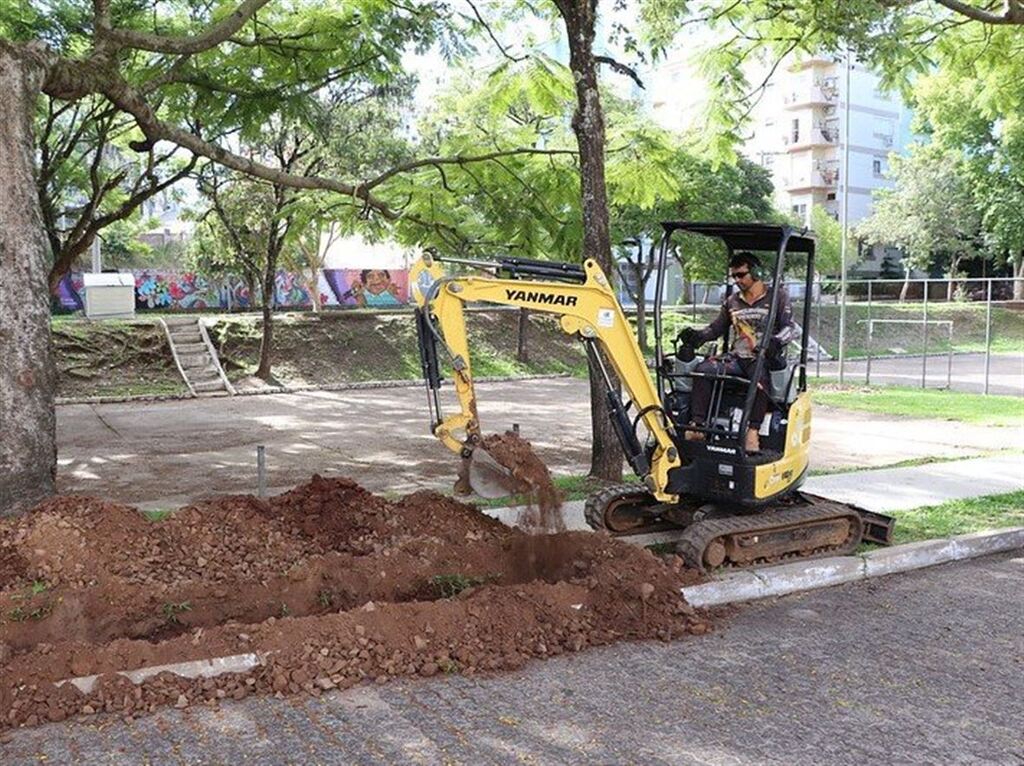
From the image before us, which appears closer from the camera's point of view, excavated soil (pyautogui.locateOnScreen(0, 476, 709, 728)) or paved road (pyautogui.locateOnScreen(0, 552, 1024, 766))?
paved road (pyautogui.locateOnScreen(0, 552, 1024, 766))

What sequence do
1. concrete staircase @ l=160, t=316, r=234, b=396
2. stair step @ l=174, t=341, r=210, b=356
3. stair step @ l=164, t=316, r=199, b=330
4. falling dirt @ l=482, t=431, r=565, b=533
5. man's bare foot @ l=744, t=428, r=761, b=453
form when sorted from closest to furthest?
falling dirt @ l=482, t=431, r=565, b=533 < man's bare foot @ l=744, t=428, r=761, b=453 < concrete staircase @ l=160, t=316, r=234, b=396 < stair step @ l=174, t=341, r=210, b=356 < stair step @ l=164, t=316, r=199, b=330

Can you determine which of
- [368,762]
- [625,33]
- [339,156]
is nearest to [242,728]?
[368,762]

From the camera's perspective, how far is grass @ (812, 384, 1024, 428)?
17891 mm

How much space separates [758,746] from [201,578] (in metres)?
3.78

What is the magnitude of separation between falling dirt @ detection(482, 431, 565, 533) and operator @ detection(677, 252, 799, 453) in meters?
1.25

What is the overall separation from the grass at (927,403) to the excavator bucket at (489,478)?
12.7 m

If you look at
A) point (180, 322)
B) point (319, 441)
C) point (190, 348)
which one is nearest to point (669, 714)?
point (319, 441)

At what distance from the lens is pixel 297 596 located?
6.35 m

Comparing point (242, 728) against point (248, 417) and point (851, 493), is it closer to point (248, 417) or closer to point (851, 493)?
point (851, 493)

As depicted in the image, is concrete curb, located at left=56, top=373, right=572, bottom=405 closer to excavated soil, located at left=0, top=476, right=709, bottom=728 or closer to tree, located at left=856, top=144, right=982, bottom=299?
excavated soil, located at left=0, top=476, right=709, bottom=728

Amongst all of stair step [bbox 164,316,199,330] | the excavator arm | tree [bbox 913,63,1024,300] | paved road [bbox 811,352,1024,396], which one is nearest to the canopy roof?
the excavator arm

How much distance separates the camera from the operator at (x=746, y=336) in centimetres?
735

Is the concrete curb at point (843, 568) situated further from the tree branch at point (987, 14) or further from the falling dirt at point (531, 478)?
the tree branch at point (987, 14)

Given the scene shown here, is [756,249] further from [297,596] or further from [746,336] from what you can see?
[297,596]
